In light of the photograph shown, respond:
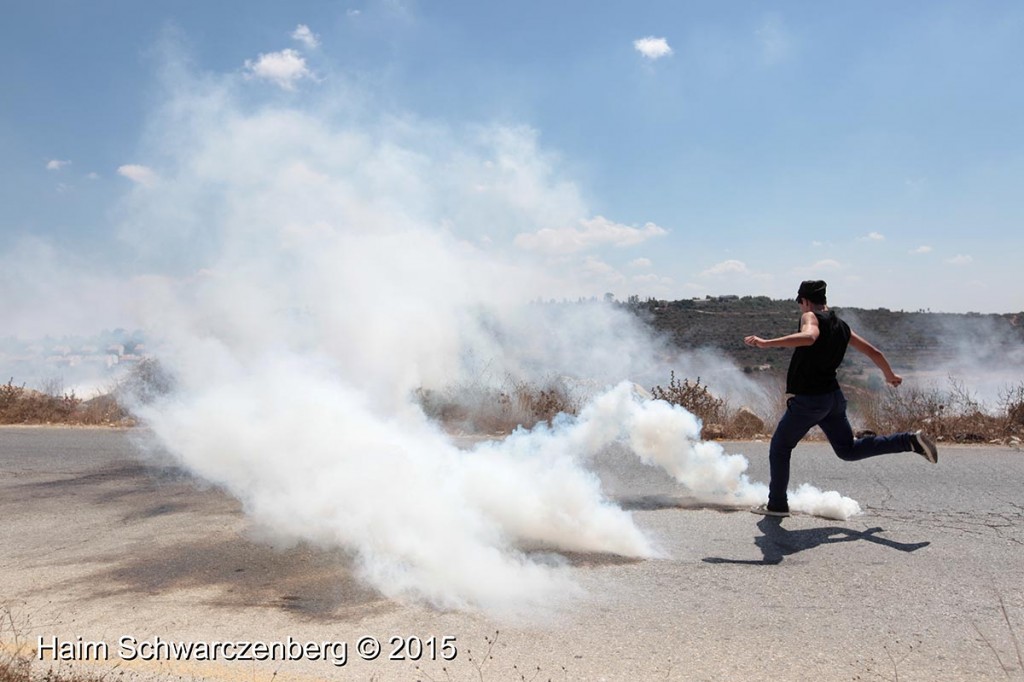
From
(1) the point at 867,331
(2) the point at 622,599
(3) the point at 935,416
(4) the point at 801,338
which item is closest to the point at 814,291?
(4) the point at 801,338

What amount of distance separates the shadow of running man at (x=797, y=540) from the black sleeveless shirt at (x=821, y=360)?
3.39 feet

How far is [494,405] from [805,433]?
667 centimetres

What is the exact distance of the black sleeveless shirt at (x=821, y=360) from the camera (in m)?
5.30

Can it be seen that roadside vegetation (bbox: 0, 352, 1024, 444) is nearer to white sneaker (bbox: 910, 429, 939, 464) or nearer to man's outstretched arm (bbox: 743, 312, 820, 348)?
white sneaker (bbox: 910, 429, 939, 464)

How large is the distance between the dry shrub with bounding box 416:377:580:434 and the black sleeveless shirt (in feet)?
19.4

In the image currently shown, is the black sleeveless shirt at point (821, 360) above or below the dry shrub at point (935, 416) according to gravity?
above

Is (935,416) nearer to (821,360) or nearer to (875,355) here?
(875,355)

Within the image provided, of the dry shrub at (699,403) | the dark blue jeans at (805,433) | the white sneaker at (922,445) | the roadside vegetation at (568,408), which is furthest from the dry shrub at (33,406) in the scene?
the white sneaker at (922,445)

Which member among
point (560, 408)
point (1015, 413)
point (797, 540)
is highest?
point (1015, 413)

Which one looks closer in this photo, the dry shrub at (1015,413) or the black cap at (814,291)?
Answer: the black cap at (814,291)

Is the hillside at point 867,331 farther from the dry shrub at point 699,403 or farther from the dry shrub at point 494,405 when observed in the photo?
the dry shrub at point 494,405

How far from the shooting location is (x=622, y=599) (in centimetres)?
387

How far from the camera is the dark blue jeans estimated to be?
17.7 feet

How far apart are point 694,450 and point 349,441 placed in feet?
9.75
